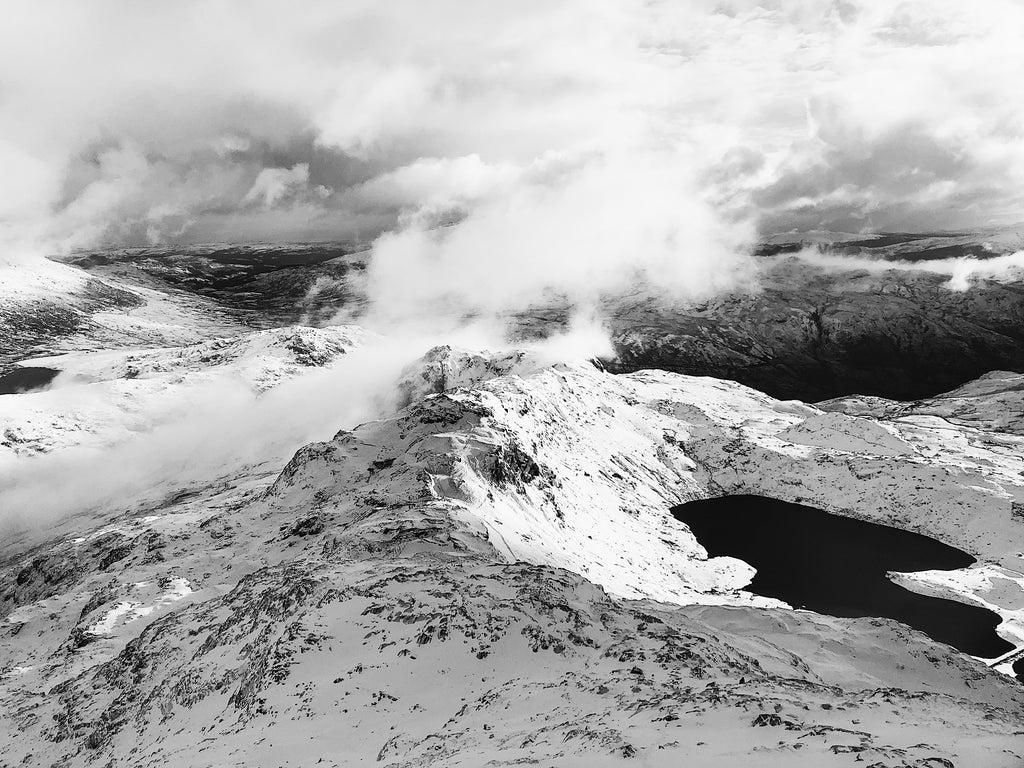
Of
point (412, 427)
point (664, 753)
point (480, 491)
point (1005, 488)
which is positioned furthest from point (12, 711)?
point (1005, 488)

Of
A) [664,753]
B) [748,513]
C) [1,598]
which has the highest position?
[664,753]

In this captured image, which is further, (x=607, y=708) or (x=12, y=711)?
(x=12, y=711)

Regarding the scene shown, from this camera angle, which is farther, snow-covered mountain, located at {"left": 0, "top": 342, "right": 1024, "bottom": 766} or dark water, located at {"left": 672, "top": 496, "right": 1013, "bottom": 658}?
dark water, located at {"left": 672, "top": 496, "right": 1013, "bottom": 658}

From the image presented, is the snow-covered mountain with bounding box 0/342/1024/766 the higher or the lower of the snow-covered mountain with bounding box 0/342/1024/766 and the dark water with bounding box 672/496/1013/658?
the higher

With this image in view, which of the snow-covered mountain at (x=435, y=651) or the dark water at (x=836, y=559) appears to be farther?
the dark water at (x=836, y=559)

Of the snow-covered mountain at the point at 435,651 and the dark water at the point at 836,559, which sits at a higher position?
the snow-covered mountain at the point at 435,651

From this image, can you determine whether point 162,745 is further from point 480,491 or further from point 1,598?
point 1,598
